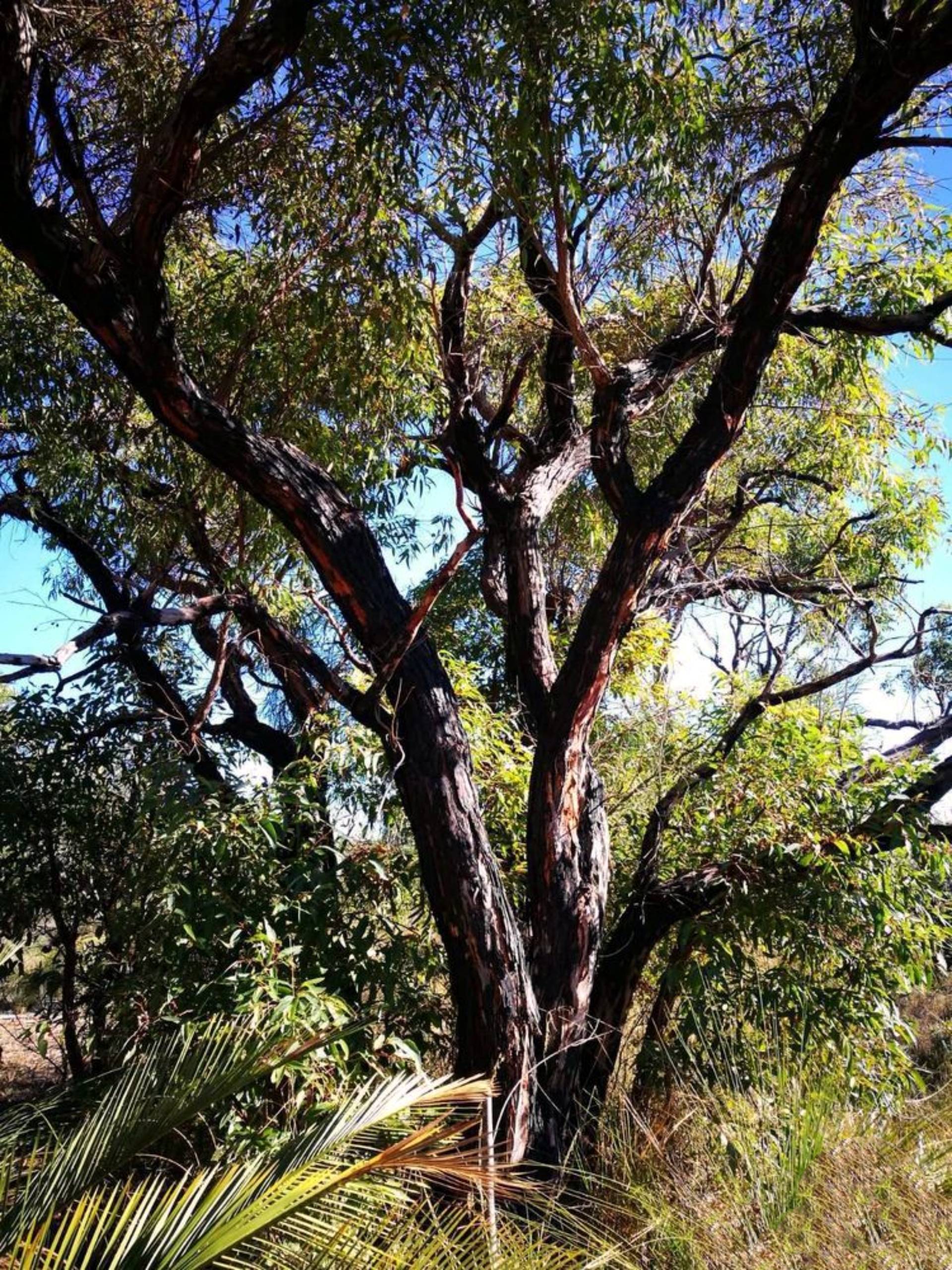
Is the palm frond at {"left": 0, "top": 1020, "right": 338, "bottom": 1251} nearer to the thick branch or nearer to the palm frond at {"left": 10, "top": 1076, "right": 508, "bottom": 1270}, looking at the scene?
the palm frond at {"left": 10, "top": 1076, "right": 508, "bottom": 1270}

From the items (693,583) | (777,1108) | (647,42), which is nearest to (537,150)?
(647,42)

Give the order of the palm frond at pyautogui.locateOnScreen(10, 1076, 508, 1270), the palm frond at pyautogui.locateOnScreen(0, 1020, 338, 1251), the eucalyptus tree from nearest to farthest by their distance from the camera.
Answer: the palm frond at pyautogui.locateOnScreen(10, 1076, 508, 1270) < the palm frond at pyautogui.locateOnScreen(0, 1020, 338, 1251) < the eucalyptus tree

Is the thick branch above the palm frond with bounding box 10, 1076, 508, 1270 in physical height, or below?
above

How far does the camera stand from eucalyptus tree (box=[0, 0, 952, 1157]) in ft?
13.1

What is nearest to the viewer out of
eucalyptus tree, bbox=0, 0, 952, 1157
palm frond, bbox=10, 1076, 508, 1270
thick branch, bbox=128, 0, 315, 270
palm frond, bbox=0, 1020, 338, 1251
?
palm frond, bbox=10, 1076, 508, 1270

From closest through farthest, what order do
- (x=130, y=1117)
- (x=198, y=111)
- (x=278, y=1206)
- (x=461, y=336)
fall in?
(x=278, y=1206)
(x=130, y=1117)
(x=198, y=111)
(x=461, y=336)

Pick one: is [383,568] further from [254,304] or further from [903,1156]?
[903,1156]

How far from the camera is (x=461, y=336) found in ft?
18.7

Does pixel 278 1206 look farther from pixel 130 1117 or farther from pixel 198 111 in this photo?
pixel 198 111

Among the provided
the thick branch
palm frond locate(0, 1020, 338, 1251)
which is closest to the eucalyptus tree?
the thick branch

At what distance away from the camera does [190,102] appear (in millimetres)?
3645

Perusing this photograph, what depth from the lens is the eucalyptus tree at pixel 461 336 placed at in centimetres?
398

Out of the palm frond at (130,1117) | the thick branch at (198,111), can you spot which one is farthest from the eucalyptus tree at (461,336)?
the palm frond at (130,1117)

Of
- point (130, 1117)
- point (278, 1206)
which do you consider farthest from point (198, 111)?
point (278, 1206)
